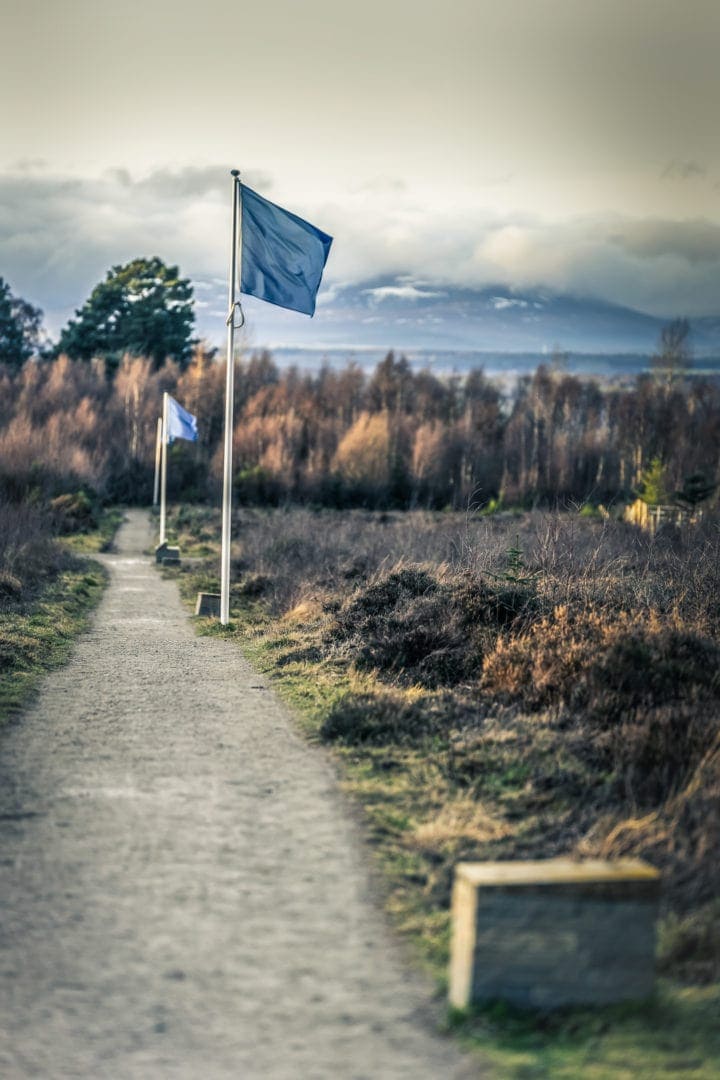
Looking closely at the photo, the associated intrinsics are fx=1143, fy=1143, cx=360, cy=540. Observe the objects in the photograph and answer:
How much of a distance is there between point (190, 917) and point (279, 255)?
13.1 meters

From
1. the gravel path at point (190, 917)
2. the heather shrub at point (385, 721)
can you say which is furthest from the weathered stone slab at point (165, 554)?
the heather shrub at point (385, 721)

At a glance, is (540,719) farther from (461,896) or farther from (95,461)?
(95,461)

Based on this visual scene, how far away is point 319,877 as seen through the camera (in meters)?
6.60

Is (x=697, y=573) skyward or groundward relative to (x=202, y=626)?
skyward

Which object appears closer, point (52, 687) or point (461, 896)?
point (461, 896)

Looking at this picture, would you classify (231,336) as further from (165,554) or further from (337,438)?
(337,438)

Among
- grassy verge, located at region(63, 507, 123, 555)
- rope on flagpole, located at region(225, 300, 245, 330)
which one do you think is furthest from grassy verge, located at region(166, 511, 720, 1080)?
grassy verge, located at region(63, 507, 123, 555)

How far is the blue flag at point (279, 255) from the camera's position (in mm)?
17312

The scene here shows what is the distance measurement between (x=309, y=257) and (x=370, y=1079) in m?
14.6

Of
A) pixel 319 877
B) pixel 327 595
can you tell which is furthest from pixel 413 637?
pixel 319 877

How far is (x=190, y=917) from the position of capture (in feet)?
19.6

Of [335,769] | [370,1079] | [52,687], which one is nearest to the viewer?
[370,1079]

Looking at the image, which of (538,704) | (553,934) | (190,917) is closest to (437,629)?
(538,704)

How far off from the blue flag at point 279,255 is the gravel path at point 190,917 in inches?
335
